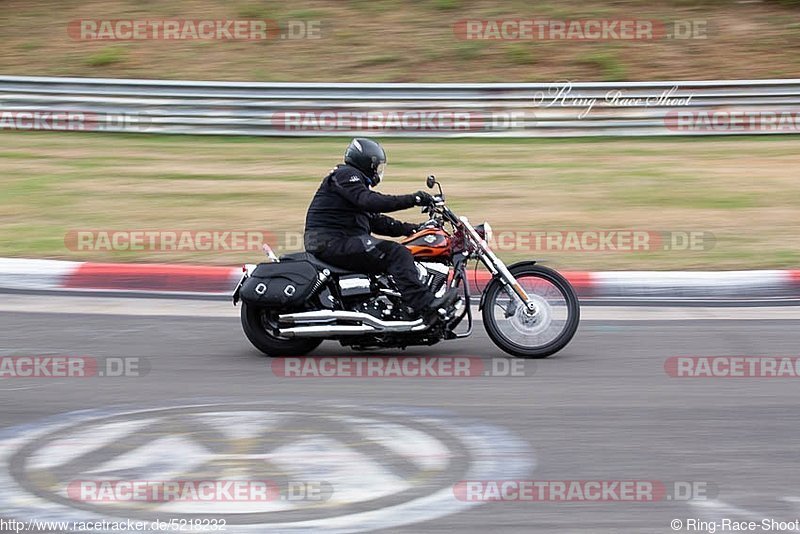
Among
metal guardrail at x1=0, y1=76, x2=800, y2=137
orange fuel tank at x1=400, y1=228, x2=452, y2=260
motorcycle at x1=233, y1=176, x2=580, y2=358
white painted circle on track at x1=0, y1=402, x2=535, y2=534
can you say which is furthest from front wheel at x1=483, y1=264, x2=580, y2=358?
metal guardrail at x1=0, y1=76, x2=800, y2=137

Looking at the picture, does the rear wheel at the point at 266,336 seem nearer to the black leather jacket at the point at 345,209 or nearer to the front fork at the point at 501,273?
the black leather jacket at the point at 345,209

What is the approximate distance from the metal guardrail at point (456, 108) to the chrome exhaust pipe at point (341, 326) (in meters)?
9.12

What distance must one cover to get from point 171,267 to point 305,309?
2.70 metres

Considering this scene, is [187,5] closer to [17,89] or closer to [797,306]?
[17,89]

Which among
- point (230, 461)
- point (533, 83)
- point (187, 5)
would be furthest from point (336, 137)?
point (230, 461)

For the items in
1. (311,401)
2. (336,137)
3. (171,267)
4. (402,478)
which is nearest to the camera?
(402,478)

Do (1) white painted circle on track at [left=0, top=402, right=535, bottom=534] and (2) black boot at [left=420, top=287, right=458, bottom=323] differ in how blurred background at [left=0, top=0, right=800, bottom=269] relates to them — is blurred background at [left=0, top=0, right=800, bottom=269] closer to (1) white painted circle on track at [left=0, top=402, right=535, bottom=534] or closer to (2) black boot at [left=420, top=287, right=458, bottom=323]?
(2) black boot at [left=420, top=287, right=458, bottom=323]

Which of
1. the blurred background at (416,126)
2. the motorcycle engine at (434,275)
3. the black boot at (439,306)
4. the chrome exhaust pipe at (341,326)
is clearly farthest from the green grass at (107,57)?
the black boot at (439,306)

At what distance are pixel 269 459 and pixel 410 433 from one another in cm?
80

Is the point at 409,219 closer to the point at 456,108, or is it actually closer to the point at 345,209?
the point at 345,209

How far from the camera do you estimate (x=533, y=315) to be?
25.7 feet

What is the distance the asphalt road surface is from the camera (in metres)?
5.09

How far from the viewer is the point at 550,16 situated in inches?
813

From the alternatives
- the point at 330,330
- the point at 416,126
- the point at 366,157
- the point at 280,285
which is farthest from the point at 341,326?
the point at 416,126
